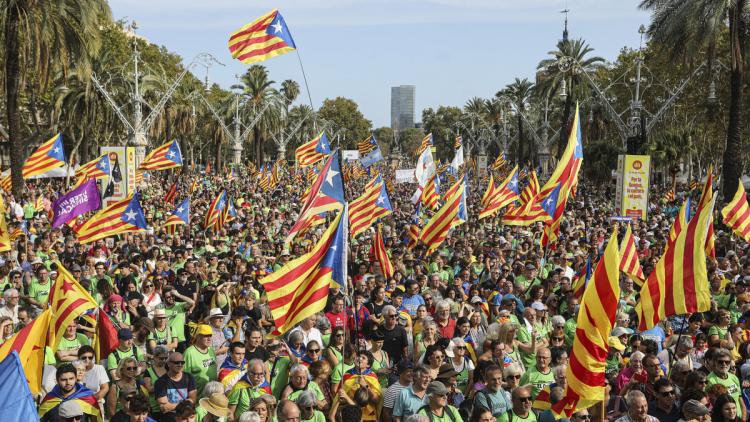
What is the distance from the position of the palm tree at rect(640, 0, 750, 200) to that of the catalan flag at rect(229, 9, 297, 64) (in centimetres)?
1612

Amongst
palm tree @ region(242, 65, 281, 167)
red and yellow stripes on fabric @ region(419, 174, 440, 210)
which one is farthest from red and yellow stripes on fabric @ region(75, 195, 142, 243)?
palm tree @ region(242, 65, 281, 167)

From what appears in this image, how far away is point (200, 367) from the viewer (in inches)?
305

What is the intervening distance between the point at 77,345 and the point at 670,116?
48754 millimetres

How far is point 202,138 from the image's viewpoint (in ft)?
260

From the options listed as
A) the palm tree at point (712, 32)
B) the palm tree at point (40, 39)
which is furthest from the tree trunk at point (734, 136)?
the palm tree at point (40, 39)

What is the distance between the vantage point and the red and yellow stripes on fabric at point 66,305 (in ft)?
28.1

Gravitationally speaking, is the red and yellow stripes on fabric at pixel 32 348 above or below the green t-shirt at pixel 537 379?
above

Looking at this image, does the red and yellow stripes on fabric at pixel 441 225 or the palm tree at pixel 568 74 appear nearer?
the red and yellow stripes on fabric at pixel 441 225

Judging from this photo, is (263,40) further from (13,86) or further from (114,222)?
(13,86)

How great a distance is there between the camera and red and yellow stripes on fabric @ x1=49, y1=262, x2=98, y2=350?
856 cm

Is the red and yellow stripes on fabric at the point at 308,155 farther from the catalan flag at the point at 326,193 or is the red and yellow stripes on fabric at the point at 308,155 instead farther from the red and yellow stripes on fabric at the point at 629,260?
the catalan flag at the point at 326,193

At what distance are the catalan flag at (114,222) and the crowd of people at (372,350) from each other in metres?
0.50

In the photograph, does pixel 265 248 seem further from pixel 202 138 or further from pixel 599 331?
pixel 202 138

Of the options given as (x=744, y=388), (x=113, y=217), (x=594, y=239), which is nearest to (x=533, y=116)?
(x=594, y=239)
